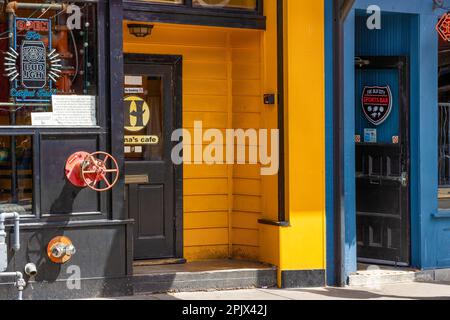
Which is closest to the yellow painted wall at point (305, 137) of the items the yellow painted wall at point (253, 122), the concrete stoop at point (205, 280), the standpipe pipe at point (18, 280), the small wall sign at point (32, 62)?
the yellow painted wall at point (253, 122)

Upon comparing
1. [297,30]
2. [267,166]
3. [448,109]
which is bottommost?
[267,166]

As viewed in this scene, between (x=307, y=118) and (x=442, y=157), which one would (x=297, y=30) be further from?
(x=442, y=157)

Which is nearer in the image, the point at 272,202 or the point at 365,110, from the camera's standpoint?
the point at 272,202

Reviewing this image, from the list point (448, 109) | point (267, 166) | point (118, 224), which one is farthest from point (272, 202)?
point (448, 109)

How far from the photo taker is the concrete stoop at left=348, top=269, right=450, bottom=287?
8977mm

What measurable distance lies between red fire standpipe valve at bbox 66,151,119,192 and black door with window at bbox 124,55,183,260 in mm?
994

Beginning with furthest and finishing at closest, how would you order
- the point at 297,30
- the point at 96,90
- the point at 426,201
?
1. the point at 426,201
2. the point at 297,30
3. the point at 96,90

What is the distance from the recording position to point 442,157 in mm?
9602

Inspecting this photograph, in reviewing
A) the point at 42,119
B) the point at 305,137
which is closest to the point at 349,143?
the point at 305,137

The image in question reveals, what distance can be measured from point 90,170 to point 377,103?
3778mm

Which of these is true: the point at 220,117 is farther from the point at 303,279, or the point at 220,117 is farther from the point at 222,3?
the point at 303,279

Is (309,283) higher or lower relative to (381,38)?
lower

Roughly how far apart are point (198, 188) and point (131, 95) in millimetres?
1288

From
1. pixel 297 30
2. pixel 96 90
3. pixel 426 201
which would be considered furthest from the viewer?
pixel 426 201
